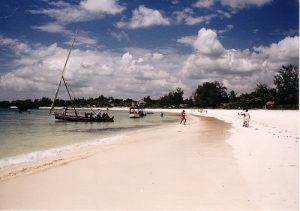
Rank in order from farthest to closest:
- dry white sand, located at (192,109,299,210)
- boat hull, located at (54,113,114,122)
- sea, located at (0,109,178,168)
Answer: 1. boat hull, located at (54,113,114,122)
2. sea, located at (0,109,178,168)
3. dry white sand, located at (192,109,299,210)

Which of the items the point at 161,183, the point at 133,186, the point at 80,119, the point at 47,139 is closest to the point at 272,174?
the point at 161,183

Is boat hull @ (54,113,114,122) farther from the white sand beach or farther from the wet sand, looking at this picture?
the wet sand

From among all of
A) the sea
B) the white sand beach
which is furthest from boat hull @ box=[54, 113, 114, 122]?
the white sand beach

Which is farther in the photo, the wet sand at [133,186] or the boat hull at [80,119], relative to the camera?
the boat hull at [80,119]

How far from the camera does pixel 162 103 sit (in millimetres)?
193375

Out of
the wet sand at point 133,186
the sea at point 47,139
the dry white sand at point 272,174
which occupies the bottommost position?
the sea at point 47,139

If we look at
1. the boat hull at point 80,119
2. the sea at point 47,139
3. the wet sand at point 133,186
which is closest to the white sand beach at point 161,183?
the wet sand at point 133,186

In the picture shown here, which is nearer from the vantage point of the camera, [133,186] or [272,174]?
[133,186]

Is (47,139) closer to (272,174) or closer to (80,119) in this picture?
(272,174)

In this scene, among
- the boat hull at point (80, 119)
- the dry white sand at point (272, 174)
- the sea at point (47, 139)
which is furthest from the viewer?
the boat hull at point (80, 119)

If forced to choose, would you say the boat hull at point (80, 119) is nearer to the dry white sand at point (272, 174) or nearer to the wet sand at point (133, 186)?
the dry white sand at point (272, 174)

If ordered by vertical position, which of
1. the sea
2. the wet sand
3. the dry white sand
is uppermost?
the dry white sand

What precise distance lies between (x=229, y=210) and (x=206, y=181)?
1.99 m

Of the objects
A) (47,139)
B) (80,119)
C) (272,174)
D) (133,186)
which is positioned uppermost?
(272,174)
